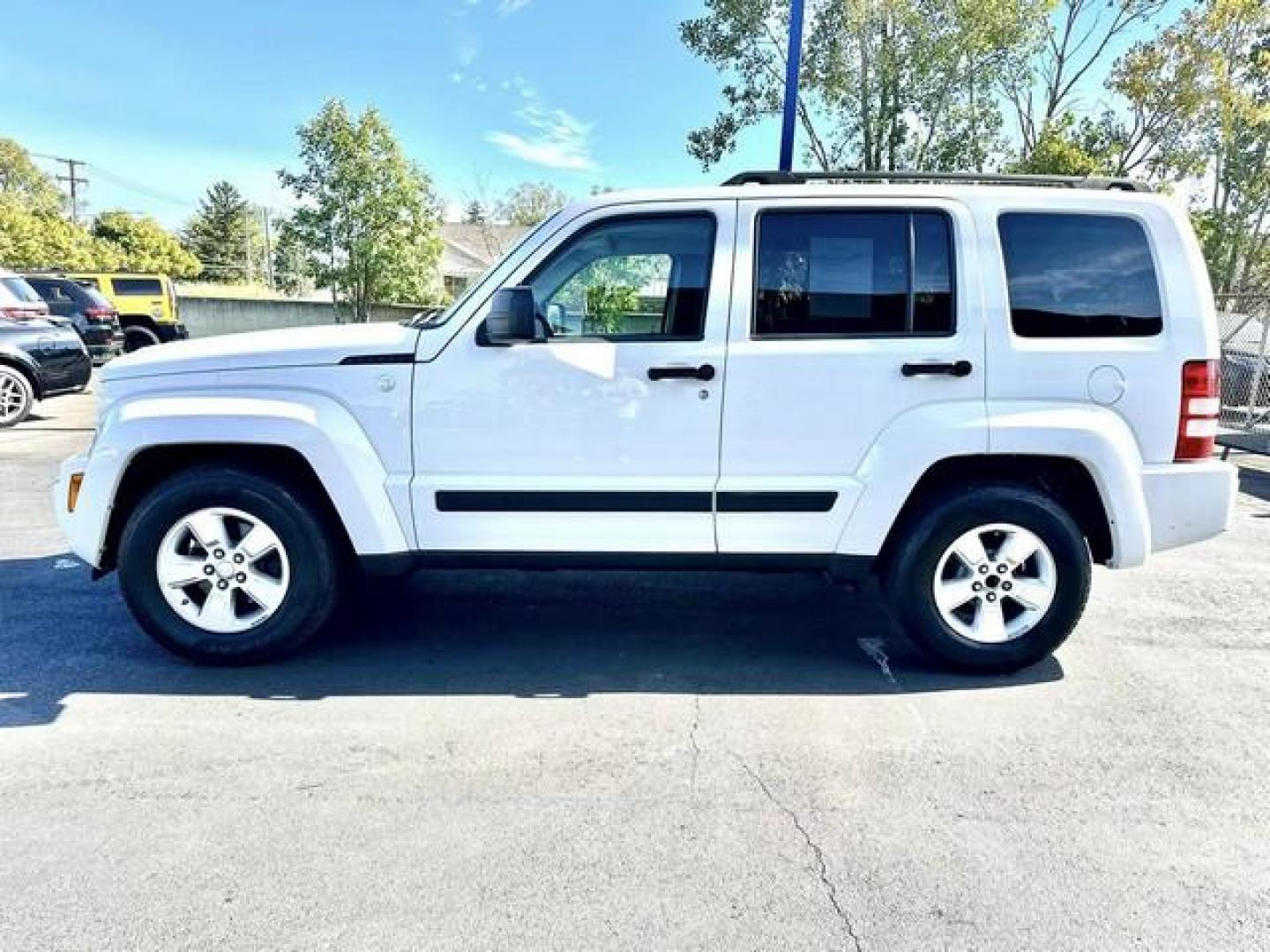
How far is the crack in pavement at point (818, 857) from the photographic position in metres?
2.07

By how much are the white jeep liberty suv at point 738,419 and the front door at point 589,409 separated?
0.01 m

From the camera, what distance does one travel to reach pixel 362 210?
21.4 metres

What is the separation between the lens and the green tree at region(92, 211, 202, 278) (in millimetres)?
43456

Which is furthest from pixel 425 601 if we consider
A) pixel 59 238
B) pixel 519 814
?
pixel 59 238

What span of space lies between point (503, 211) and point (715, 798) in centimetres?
3643

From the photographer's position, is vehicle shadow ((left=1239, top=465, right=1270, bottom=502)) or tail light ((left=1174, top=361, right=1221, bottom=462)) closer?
tail light ((left=1174, top=361, right=1221, bottom=462))

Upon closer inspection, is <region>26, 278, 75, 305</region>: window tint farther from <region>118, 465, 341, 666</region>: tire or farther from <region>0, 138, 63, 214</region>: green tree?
<region>0, 138, 63, 214</region>: green tree

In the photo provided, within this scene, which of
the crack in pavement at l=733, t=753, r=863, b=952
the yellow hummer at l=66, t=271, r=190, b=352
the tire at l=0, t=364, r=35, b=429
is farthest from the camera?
the yellow hummer at l=66, t=271, r=190, b=352

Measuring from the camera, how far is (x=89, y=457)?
3.42 meters

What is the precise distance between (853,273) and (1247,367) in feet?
31.1

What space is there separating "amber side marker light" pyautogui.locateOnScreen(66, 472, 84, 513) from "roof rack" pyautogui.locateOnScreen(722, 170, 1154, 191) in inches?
127

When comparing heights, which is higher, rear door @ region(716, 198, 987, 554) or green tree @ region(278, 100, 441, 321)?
green tree @ region(278, 100, 441, 321)

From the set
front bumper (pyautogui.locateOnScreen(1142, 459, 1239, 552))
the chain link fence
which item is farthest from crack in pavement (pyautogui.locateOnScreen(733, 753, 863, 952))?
the chain link fence

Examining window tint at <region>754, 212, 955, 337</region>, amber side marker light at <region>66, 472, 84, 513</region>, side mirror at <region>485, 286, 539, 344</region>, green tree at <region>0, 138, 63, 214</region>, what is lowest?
amber side marker light at <region>66, 472, 84, 513</region>
